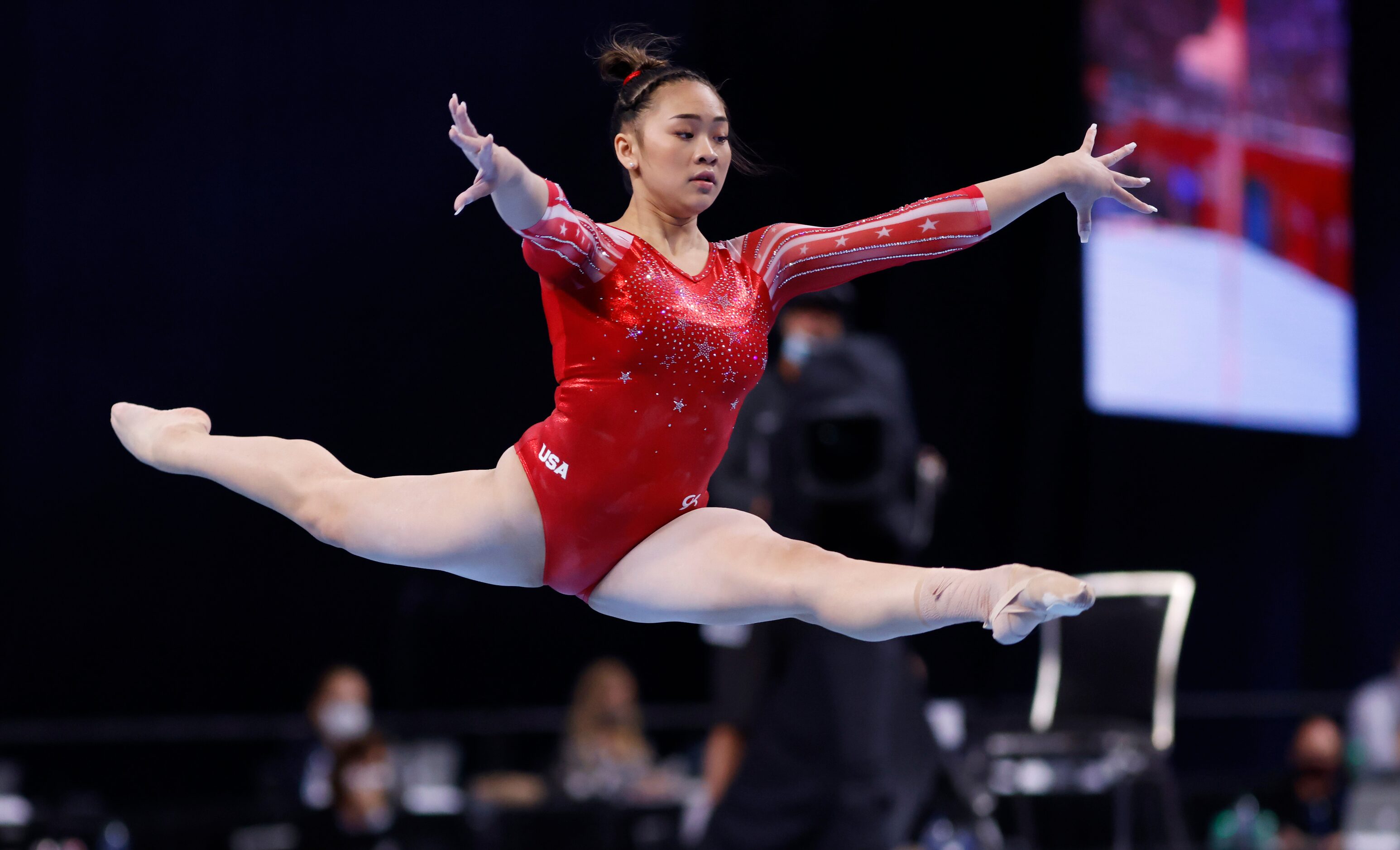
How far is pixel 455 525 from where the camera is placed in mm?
2414

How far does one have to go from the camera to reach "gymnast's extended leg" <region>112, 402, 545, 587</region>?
7.95 feet

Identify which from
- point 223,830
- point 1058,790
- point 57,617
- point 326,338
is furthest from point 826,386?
point 57,617

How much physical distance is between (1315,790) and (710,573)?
213 inches

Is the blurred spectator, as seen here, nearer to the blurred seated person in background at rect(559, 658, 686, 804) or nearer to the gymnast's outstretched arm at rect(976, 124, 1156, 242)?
the blurred seated person in background at rect(559, 658, 686, 804)

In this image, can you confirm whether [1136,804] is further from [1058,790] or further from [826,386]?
[826,386]

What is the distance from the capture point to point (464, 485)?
8.13 ft

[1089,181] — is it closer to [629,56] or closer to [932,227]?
[932,227]

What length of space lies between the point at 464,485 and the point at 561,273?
450 mm

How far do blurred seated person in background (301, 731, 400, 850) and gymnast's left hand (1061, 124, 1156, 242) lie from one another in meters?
3.47

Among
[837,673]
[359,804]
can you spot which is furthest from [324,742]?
[837,673]

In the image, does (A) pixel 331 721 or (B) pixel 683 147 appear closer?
(B) pixel 683 147

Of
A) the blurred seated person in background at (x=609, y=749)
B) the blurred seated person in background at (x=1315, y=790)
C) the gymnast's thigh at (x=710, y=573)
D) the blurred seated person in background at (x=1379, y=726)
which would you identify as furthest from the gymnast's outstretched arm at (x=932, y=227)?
the blurred seated person in background at (x=1379, y=726)

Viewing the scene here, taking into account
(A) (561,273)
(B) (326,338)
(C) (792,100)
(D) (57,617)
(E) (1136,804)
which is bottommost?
(E) (1136,804)

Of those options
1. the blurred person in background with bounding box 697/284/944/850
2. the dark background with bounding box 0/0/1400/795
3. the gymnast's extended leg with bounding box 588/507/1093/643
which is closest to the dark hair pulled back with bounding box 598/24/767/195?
the gymnast's extended leg with bounding box 588/507/1093/643
